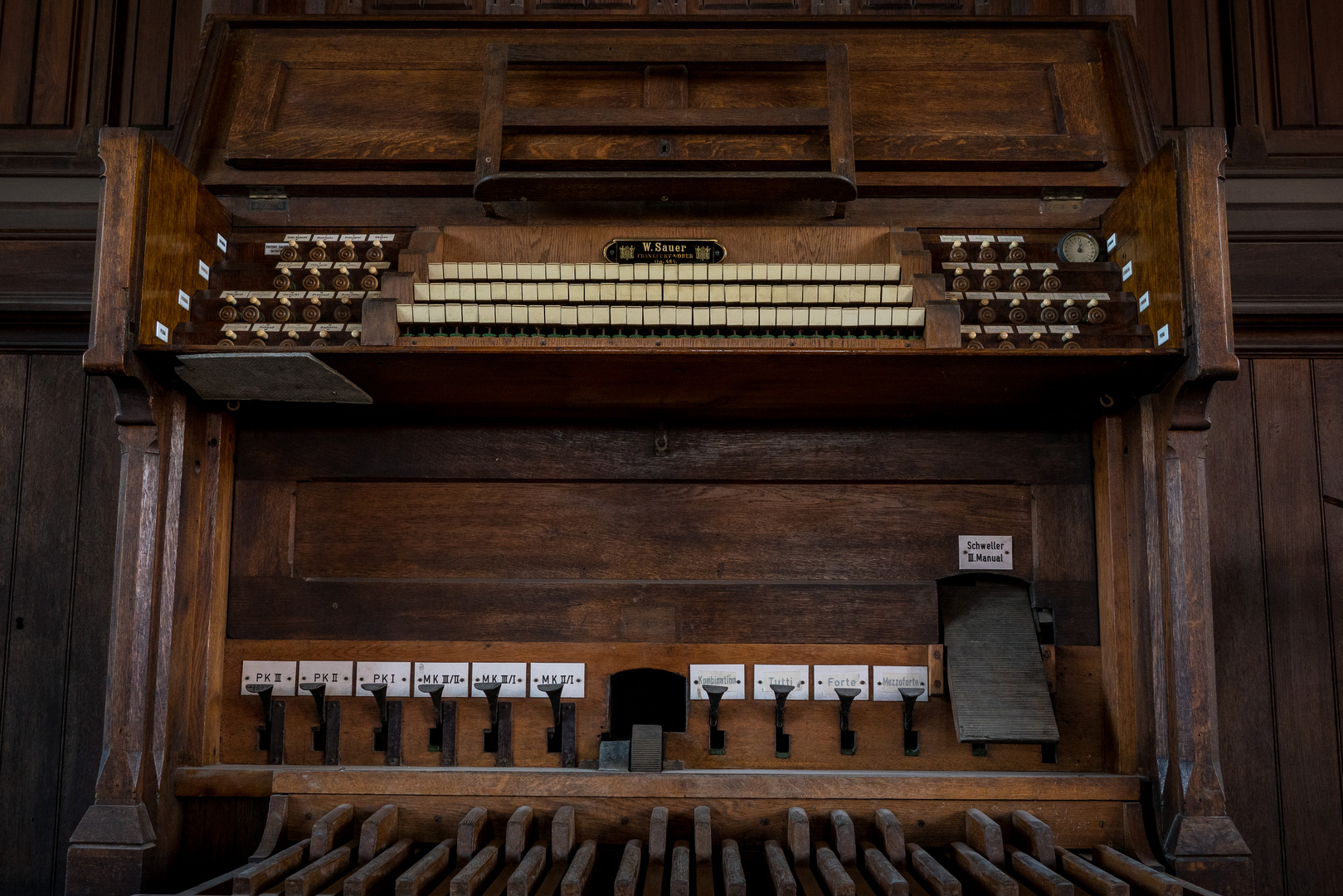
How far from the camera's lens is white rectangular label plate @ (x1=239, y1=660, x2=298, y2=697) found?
Result: 8.20 feet

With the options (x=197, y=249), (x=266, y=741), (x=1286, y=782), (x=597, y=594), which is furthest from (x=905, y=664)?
(x=197, y=249)

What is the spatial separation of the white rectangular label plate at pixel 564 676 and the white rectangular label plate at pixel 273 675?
1.96ft

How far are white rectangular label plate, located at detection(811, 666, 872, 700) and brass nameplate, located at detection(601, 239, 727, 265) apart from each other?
1.04 metres

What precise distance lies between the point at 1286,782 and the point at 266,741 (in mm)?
2834

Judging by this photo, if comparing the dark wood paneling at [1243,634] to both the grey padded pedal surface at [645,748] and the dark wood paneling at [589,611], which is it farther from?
the grey padded pedal surface at [645,748]

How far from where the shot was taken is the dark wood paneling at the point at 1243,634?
2920 mm

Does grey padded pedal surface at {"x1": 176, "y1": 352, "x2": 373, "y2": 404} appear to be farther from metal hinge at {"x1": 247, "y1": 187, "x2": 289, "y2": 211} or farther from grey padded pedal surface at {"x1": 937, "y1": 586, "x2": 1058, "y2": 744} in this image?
grey padded pedal surface at {"x1": 937, "y1": 586, "x2": 1058, "y2": 744}

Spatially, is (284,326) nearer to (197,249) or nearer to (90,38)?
(197,249)

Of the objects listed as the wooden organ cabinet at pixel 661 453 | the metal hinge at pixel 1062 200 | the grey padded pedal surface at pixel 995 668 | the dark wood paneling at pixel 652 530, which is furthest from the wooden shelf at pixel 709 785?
the metal hinge at pixel 1062 200

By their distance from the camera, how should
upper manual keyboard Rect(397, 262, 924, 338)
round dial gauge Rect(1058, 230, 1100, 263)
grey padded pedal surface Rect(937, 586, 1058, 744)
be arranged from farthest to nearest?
round dial gauge Rect(1058, 230, 1100, 263) → grey padded pedal surface Rect(937, 586, 1058, 744) → upper manual keyboard Rect(397, 262, 924, 338)

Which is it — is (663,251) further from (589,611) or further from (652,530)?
(589,611)

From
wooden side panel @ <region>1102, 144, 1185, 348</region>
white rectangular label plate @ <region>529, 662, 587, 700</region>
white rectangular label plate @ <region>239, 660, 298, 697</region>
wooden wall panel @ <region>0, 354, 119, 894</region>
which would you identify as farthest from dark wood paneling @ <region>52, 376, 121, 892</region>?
wooden side panel @ <region>1102, 144, 1185, 348</region>

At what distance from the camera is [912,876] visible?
1.97m

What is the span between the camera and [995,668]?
2404 millimetres
